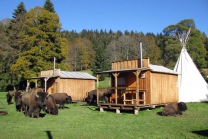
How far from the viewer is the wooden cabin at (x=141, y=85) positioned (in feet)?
62.2

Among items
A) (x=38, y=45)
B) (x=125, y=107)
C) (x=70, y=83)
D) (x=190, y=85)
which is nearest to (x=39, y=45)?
(x=38, y=45)

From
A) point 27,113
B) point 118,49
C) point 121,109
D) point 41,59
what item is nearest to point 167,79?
point 121,109

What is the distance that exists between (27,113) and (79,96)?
1464 centimetres

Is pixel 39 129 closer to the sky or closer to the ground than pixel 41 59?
closer to the ground

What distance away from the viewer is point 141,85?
2041 centimetres

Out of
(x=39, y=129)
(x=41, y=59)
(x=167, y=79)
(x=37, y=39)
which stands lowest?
(x=39, y=129)

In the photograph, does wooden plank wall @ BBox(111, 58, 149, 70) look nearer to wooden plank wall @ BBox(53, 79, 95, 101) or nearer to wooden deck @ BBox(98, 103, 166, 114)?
wooden deck @ BBox(98, 103, 166, 114)

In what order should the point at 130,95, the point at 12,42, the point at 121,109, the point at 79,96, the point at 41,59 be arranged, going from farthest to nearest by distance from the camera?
the point at 12,42 → the point at 41,59 → the point at 79,96 → the point at 130,95 → the point at 121,109

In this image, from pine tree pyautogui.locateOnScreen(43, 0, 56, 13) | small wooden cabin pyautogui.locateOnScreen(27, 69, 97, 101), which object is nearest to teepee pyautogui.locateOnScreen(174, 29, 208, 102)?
small wooden cabin pyautogui.locateOnScreen(27, 69, 97, 101)

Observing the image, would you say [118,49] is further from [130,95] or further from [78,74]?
[130,95]

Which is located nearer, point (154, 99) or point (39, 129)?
point (39, 129)

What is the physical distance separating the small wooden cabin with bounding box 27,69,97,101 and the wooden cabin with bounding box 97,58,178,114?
9047mm

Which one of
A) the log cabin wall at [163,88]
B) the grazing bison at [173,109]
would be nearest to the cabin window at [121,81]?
the log cabin wall at [163,88]

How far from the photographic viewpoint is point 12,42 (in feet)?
150
